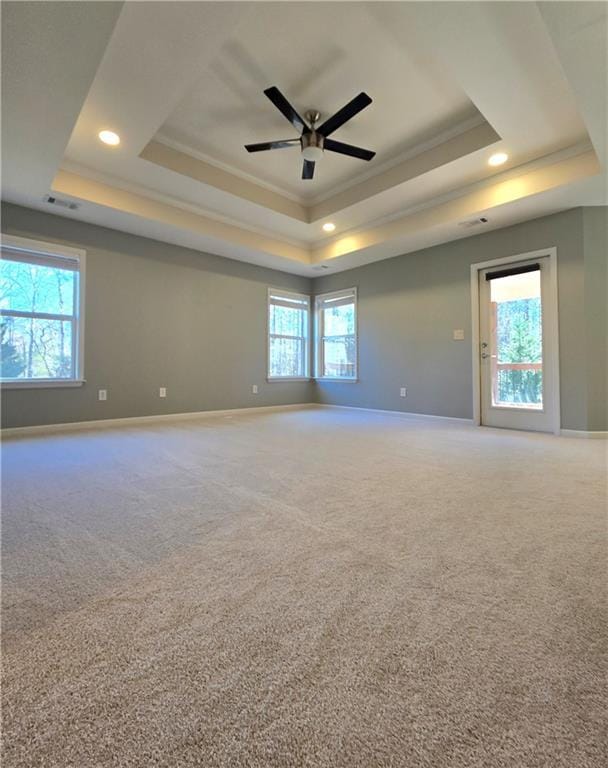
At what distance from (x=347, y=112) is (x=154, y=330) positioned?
3398 millimetres

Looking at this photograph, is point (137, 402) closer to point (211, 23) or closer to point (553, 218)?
point (211, 23)

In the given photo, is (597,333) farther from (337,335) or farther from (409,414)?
(337,335)

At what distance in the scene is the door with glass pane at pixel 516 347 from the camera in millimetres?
4059

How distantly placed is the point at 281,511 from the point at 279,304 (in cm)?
496

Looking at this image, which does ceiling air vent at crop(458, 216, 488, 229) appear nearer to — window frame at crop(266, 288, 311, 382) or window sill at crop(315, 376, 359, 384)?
window sill at crop(315, 376, 359, 384)

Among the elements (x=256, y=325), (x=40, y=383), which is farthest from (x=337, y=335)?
(x=40, y=383)

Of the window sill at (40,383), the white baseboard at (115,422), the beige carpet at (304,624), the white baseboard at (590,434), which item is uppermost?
the window sill at (40,383)

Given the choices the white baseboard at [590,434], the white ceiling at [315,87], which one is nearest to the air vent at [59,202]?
the white ceiling at [315,87]

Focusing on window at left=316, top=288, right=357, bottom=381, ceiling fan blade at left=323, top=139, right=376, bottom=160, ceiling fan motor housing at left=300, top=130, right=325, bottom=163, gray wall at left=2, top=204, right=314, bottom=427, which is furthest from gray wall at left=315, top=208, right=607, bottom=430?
ceiling fan motor housing at left=300, top=130, right=325, bottom=163

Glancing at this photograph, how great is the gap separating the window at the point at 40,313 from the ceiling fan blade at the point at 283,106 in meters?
2.89

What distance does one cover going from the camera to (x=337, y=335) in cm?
641

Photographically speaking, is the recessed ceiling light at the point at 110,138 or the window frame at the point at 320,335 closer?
the recessed ceiling light at the point at 110,138

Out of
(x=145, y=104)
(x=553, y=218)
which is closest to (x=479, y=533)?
(x=145, y=104)

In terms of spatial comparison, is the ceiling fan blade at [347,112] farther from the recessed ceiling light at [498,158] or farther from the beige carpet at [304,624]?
the beige carpet at [304,624]
